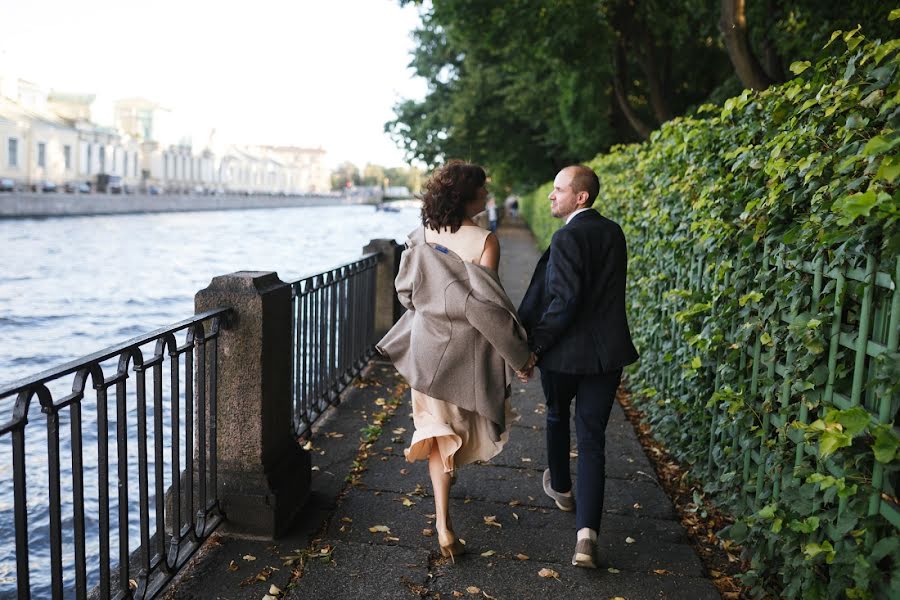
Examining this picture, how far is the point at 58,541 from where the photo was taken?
2.62m

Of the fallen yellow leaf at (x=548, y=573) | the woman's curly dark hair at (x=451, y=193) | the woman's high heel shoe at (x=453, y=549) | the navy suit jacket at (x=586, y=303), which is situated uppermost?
the woman's curly dark hair at (x=451, y=193)

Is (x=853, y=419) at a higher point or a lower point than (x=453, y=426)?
higher

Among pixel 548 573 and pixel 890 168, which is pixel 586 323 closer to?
pixel 548 573

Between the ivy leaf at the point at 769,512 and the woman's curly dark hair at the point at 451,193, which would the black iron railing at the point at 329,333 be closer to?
the woman's curly dark hair at the point at 451,193

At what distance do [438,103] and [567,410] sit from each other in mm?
33407

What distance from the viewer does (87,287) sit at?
70.8ft

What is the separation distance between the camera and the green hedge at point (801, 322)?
8.55 feet

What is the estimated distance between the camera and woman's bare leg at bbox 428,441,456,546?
3.84 meters

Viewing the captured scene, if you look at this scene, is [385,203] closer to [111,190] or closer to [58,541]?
[111,190]

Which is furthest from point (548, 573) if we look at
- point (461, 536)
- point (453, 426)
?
point (453, 426)

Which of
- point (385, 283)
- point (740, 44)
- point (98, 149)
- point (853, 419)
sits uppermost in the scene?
point (98, 149)

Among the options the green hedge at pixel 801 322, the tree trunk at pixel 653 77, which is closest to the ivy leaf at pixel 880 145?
the green hedge at pixel 801 322

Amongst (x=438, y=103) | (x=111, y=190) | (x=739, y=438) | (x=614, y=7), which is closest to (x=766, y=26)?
(x=614, y=7)

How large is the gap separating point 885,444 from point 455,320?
1871 millimetres
